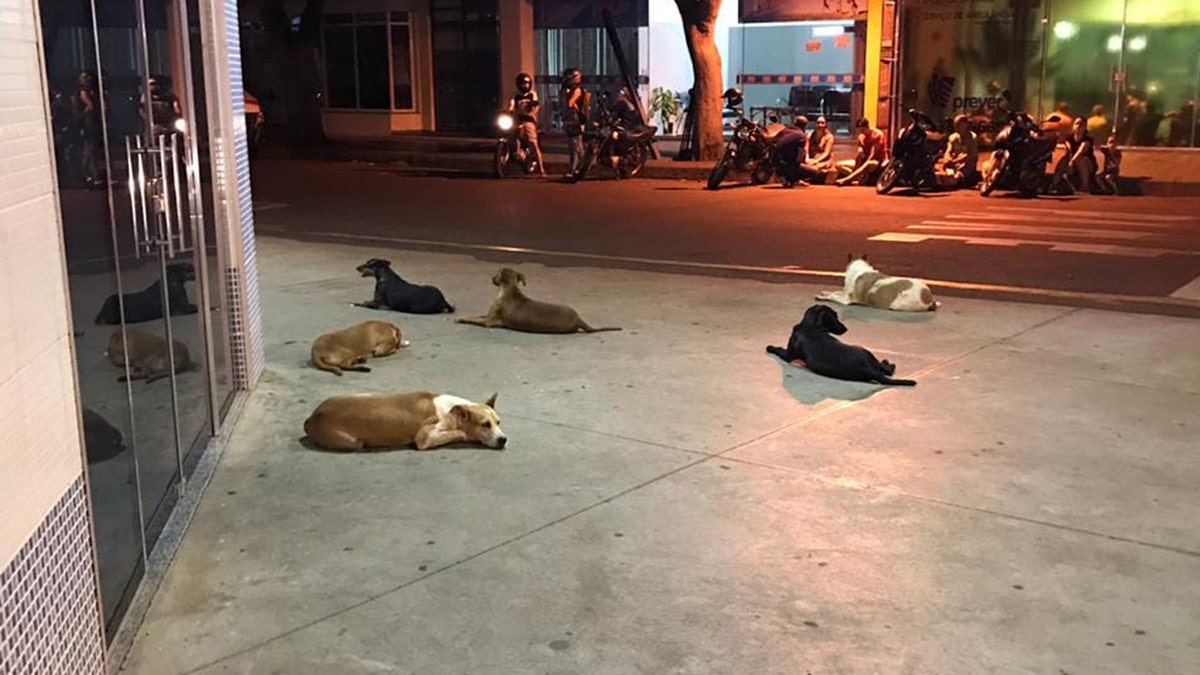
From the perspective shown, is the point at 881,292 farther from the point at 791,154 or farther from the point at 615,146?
the point at 615,146

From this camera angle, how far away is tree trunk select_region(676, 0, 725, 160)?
21047mm

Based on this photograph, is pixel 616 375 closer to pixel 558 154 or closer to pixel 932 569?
pixel 932 569

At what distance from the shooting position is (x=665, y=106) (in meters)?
28.6

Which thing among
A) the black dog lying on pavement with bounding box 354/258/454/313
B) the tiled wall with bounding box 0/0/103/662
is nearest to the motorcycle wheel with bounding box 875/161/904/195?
the black dog lying on pavement with bounding box 354/258/454/313

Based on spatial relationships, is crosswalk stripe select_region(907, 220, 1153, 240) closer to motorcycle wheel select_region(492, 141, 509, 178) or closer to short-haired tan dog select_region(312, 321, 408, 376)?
short-haired tan dog select_region(312, 321, 408, 376)

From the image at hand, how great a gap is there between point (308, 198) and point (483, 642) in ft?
49.6

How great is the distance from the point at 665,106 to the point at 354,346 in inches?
893

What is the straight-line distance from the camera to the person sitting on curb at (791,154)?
18828 millimetres

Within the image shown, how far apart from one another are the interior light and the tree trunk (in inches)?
234

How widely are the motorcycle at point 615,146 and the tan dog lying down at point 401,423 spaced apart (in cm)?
1484

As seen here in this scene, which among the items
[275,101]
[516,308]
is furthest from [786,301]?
[275,101]

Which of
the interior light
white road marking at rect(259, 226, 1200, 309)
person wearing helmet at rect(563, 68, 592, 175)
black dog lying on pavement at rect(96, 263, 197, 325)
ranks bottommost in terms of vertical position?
white road marking at rect(259, 226, 1200, 309)

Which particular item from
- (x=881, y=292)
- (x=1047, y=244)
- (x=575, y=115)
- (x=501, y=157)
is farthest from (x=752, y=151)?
(x=881, y=292)

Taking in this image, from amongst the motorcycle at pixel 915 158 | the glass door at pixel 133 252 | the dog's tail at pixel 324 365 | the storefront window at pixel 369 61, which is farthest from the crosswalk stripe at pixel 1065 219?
the storefront window at pixel 369 61
